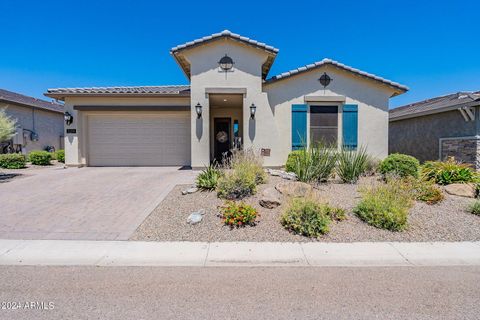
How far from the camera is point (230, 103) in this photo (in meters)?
12.9

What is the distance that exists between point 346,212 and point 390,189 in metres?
1.12

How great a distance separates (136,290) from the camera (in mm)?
3047

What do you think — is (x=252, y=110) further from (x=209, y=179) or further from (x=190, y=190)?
(x=190, y=190)

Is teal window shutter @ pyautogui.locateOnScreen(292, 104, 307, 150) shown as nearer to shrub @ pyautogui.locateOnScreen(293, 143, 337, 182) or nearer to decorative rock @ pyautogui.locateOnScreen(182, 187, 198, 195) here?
shrub @ pyautogui.locateOnScreen(293, 143, 337, 182)

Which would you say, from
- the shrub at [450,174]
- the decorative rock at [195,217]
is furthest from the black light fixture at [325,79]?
the decorative rock at [195,217]

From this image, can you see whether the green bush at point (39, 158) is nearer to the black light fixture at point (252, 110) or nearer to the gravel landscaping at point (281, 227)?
the gravel landscaping at point (281, 227)

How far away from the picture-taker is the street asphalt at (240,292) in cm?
265

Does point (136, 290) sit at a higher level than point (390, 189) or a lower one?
lower

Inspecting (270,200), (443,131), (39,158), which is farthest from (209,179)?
(443,131)

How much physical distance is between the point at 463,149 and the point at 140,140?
15654 mm

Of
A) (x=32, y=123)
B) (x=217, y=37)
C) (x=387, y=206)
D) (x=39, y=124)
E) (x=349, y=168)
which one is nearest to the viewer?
(x=387, y=206)

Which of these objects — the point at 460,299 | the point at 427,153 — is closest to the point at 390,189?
the point at 460,299

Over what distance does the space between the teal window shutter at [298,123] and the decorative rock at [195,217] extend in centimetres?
664

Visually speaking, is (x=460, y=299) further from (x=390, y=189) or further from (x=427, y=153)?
(x=427, y=153)
